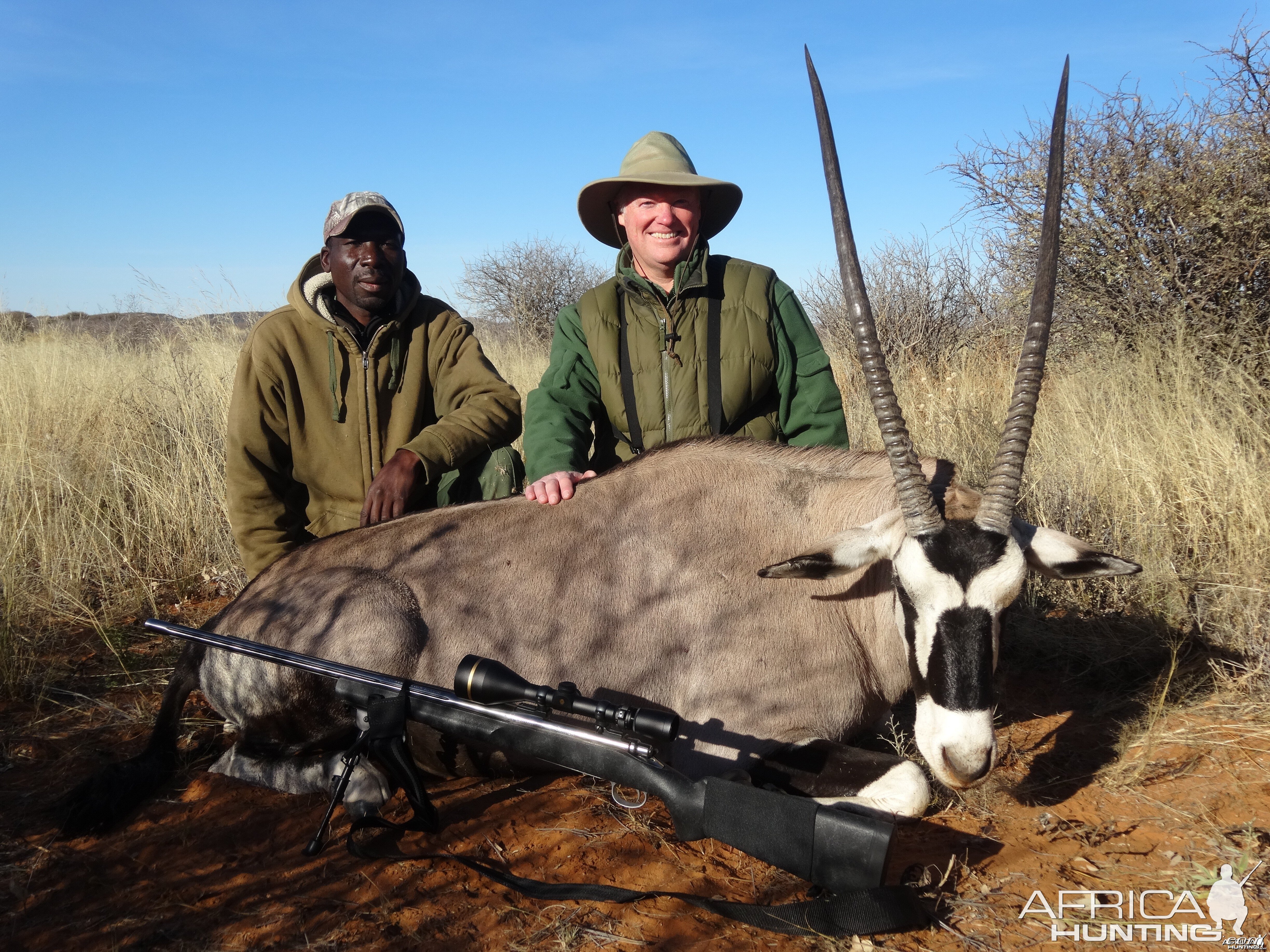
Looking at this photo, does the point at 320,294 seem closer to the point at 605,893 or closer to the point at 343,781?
the point at 343,781

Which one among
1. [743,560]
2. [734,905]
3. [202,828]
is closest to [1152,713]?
[743,560]

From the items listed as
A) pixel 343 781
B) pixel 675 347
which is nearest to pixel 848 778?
pixel 343 781

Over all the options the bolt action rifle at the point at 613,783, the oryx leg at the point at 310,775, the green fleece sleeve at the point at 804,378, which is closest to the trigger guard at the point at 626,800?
the bolt action rifle at the point at 613,783

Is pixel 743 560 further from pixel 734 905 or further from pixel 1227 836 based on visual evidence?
pixel 1227 836

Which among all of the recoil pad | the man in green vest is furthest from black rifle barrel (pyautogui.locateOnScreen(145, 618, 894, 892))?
the man in green vest

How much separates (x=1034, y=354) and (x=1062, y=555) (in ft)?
2.29

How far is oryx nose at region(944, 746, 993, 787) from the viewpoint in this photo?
2729 mm

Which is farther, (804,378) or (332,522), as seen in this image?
(332,522)

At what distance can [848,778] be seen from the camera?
10.2ft

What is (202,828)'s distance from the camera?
10.9ft

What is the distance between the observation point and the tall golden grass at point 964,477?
4.68 m

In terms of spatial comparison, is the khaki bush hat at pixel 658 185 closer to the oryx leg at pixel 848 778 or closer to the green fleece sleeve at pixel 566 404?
the green fleece sleeve at pixel 566 404

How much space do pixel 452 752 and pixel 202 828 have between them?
3.07 ft

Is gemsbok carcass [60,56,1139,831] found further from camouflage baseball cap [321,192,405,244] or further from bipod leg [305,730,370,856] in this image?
camouflage baseball cap [321,192,405,244]
